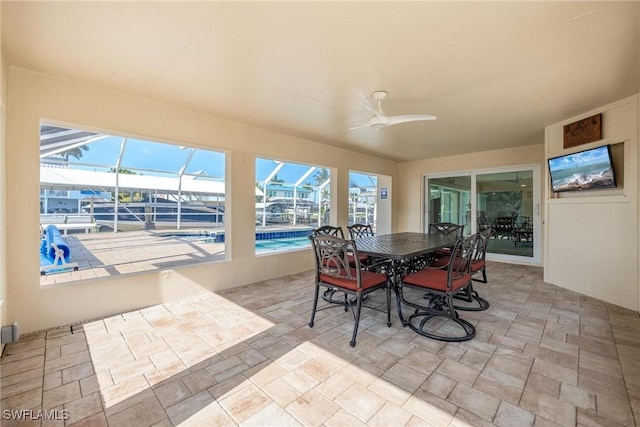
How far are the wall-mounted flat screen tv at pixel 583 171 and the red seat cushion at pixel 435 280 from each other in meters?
2.36

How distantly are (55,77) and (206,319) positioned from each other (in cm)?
266

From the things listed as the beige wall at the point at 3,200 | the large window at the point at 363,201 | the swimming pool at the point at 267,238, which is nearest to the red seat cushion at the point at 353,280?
the beige wall at the point at 3,200

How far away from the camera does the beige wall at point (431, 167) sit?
5.21m

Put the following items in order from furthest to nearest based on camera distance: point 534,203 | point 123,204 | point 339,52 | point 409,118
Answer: point 123,204
point 534,203
point 409,118
point 339,52

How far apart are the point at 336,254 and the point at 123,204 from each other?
787 centimetres

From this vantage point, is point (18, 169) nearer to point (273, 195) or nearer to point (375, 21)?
point (375, 21)

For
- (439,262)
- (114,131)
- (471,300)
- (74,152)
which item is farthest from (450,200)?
(74,152)

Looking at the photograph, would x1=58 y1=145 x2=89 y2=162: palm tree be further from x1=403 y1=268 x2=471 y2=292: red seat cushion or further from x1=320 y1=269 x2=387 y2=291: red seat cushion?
x1=403 y1=268 x2=471 y2=292: red seat cushion

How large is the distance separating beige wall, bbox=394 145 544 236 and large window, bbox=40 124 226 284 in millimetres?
4397

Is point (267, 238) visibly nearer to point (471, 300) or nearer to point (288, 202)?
point (288, 202)

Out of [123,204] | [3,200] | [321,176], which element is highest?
[321,176]

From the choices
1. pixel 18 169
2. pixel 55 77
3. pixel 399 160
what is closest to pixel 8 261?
pixel 18 169

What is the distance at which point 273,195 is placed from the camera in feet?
25.9

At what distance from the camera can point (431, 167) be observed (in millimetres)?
6453
